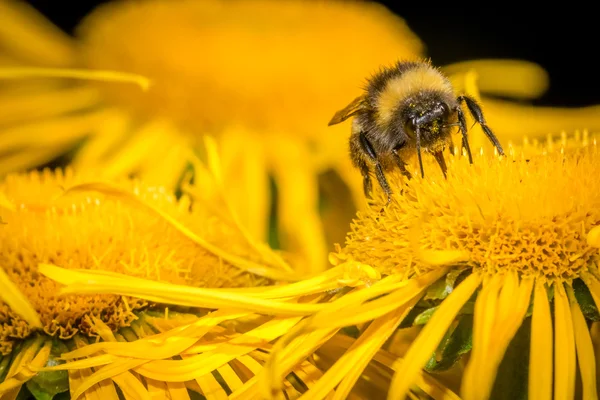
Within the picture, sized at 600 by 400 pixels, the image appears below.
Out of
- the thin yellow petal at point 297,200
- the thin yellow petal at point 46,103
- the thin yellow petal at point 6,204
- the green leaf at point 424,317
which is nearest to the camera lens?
the green leaf at point 424,317

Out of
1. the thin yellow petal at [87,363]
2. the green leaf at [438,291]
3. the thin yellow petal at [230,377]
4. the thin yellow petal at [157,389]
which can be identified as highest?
the green leaf at [438,291]

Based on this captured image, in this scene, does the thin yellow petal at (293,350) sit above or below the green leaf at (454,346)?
below

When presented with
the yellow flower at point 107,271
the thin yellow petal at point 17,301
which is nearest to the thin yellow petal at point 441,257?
the yellow flower at point 107,271

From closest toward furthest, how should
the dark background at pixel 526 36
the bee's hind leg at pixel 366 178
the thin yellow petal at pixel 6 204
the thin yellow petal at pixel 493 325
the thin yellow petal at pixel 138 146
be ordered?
the thin yellow petal at pixel 493 325 < the thin yellow petal at pixel 6 204 < the bee's hind leg at pixel 366 178 < the thin yellow petal at pixel 138 146 < the dark background at pixel 526 36

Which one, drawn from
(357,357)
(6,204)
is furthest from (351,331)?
(6,204)

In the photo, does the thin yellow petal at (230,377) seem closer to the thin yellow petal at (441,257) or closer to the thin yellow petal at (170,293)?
the thin yellow petal at (170,293)

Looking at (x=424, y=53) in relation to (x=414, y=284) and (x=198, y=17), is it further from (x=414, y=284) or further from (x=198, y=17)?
(x=414, y=284)

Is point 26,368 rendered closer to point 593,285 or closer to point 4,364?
point 4,364
